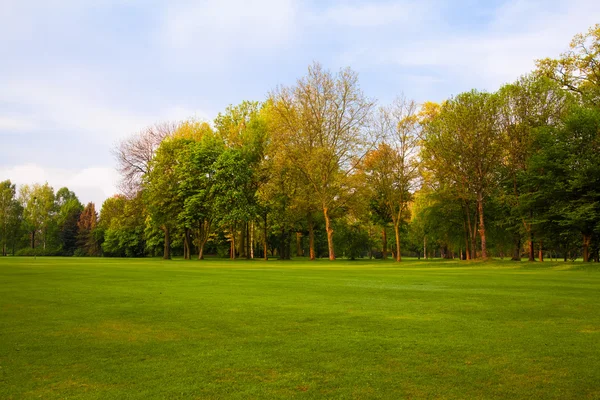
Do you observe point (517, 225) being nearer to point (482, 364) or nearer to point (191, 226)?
point (191, 226)

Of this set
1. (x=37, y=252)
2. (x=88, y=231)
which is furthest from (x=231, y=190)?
(x=37, y=252)

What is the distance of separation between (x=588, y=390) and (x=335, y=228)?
67222 millimetres

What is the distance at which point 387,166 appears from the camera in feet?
182

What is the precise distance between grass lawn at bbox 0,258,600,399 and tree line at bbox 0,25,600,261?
31889 mm

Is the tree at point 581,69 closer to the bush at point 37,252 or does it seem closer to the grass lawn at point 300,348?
the grass lawn at point 300,348

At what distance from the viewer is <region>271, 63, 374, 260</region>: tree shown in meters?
55.1

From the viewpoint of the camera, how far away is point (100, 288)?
17391 millimetres

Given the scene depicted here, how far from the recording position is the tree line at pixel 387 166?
4222 centimetres

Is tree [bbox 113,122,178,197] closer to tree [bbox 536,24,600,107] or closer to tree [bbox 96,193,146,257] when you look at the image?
tree [bbox 96,193,146,257]

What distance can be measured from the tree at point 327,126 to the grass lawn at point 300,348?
41669mm

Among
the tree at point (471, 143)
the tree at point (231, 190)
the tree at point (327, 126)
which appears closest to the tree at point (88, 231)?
the tree at point (231, 190)

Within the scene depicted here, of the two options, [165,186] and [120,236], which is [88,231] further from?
[165,186]

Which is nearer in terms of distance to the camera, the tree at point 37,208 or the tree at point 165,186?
the tree at point 165,186

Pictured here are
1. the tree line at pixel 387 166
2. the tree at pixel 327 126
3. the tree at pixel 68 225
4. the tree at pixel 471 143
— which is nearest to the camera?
the tree line at pixel 387 166
